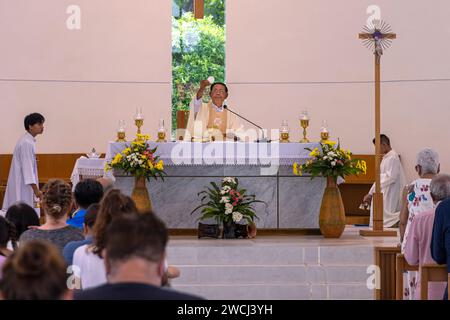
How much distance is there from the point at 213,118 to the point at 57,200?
6029 mm

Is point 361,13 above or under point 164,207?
above

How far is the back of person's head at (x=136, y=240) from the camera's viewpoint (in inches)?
106

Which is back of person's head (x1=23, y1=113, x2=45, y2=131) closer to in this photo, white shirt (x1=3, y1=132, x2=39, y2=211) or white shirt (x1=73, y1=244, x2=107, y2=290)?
white shirt (x1=3, y1=132, x2=39, y2=211)

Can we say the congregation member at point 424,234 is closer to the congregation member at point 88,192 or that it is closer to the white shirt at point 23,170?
the congregation member at point 88,192

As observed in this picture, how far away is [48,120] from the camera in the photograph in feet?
45.8

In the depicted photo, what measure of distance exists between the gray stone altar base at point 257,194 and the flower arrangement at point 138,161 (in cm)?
41

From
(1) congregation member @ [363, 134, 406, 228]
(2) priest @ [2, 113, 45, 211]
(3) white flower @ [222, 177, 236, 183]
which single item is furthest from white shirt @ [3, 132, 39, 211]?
(1) congregation member @ [363, 134, 406, 228]

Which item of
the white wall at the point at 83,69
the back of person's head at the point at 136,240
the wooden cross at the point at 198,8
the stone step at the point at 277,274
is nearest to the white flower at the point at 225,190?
the stone step at the point at 277,274

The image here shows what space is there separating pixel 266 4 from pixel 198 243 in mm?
6203

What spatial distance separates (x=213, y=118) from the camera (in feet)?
35.3

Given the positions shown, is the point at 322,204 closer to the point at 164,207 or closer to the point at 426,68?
the point at 164,207

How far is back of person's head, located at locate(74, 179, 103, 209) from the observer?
5289 mm

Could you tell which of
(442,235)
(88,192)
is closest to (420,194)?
(442,235)
